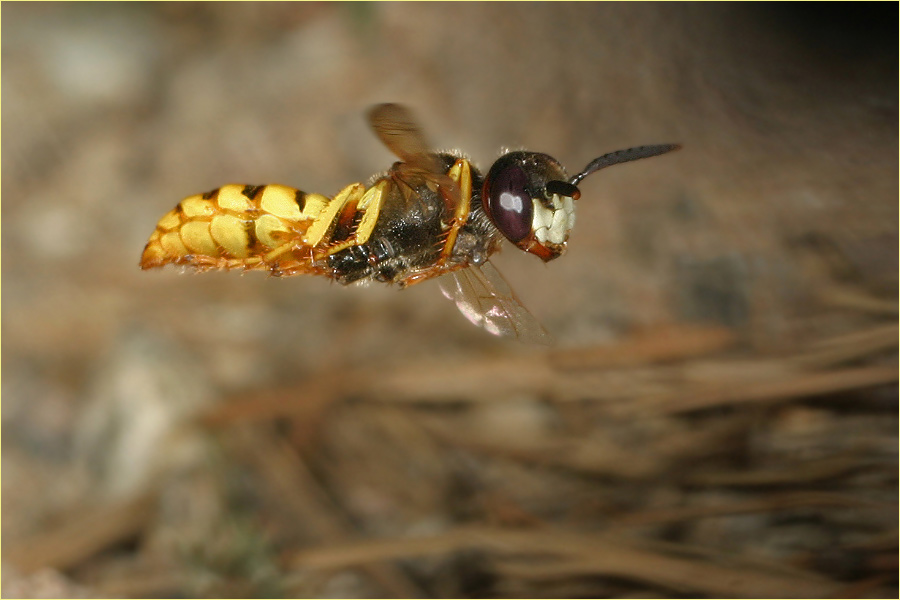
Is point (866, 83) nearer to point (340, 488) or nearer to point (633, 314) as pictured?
point (633, 314)

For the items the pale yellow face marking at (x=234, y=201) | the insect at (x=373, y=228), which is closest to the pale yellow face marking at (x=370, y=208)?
the insect at (x=373, y=228)

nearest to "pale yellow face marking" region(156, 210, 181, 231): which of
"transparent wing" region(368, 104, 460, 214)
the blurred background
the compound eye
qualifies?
the blurred background

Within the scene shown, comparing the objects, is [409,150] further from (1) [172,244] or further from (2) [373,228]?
(1) [172,244]

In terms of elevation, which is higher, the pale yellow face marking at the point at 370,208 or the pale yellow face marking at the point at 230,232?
the pale yellow face marking at the point at 370,208

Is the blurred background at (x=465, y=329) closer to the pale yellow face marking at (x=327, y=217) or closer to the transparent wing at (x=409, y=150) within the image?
the pale yellow face marking at (x=327, y=217)

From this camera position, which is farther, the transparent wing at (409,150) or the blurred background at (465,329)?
the blurred background at (465,329)

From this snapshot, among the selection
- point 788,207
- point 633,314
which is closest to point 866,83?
point 788,207

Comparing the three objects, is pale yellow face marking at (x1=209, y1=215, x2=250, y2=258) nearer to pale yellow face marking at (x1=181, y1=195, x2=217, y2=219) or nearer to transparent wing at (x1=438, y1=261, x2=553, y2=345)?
pale yellow face marking at (x1=181, y1=195, x2=217, y2=219)
